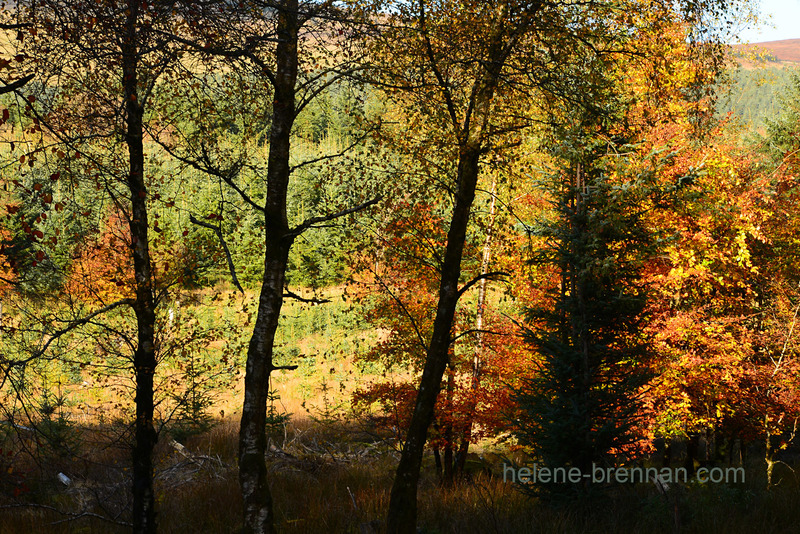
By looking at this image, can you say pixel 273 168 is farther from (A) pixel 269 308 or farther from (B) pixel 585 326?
(B) pixel 585 326

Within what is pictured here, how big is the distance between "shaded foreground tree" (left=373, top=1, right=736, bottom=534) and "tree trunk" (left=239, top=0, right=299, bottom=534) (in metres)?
1.20

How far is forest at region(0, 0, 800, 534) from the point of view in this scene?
214 inches

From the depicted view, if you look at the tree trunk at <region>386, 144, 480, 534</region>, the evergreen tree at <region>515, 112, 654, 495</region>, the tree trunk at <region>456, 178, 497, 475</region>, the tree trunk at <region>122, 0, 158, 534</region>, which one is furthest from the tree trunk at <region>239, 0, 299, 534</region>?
the tree trunk at <region>456, 178, 497, 475</region>

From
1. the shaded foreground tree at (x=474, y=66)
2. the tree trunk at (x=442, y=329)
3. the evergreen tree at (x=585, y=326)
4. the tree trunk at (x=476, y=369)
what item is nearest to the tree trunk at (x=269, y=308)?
the shaded foreground tree at (x=474, y=66)

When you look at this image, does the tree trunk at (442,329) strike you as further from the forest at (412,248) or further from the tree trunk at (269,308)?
the tree trunk at (269,308)

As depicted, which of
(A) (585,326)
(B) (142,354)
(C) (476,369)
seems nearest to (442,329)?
(A) (585,326)

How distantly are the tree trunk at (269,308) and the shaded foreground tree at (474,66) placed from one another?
1205mm

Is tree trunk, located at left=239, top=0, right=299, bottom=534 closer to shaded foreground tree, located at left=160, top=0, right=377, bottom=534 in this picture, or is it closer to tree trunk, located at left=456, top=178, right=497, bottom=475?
shaded foreground tree, located at left=160, top=0, right=377, bottom=534

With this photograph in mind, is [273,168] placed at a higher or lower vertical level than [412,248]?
lower

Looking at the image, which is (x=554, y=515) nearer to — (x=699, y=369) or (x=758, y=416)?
(x=699, y=369)

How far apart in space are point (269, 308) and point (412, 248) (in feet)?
21.8

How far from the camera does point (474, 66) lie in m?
7.55

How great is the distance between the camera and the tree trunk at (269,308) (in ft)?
20.6

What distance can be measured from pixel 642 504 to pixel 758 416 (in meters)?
10.2
